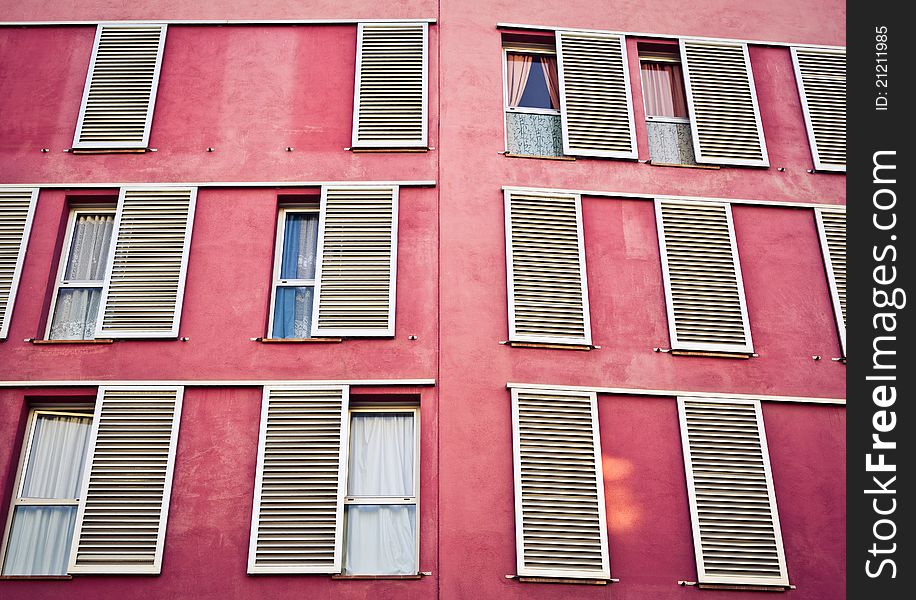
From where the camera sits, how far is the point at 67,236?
1244 cm

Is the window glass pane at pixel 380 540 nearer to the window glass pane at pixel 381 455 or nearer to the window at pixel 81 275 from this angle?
the window glass pane at pixel 381 455

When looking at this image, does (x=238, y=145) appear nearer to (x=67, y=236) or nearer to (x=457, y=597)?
(x=67, y=236)

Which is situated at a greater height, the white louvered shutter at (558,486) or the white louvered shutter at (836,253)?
the white louvered shutter at (836,253)

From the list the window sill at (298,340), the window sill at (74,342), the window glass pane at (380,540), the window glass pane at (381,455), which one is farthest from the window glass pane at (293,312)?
the window glass pane at (380,540)

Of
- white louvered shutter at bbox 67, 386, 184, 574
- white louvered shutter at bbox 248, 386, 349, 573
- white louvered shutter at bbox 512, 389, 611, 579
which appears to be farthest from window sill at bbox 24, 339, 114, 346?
white louvered shutter at bbox 512, 389, 611, 579

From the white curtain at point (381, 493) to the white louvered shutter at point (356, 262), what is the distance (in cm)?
116

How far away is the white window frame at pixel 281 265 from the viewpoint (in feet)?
38.7

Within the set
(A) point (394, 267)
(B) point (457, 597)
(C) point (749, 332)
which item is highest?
(A) point (394, 267)

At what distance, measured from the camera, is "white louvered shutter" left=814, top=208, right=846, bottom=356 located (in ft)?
39.3

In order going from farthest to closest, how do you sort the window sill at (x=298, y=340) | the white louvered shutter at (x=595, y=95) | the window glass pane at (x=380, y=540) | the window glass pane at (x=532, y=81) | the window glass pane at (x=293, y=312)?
the window glass pane at (x=532, y=81) → the white louvered shutter at (x=595, y=95) → the window glass pane at (x=293, y=312) → the window sill at (x=298, y=340) → the window glass pane at (x=380, y=540)
